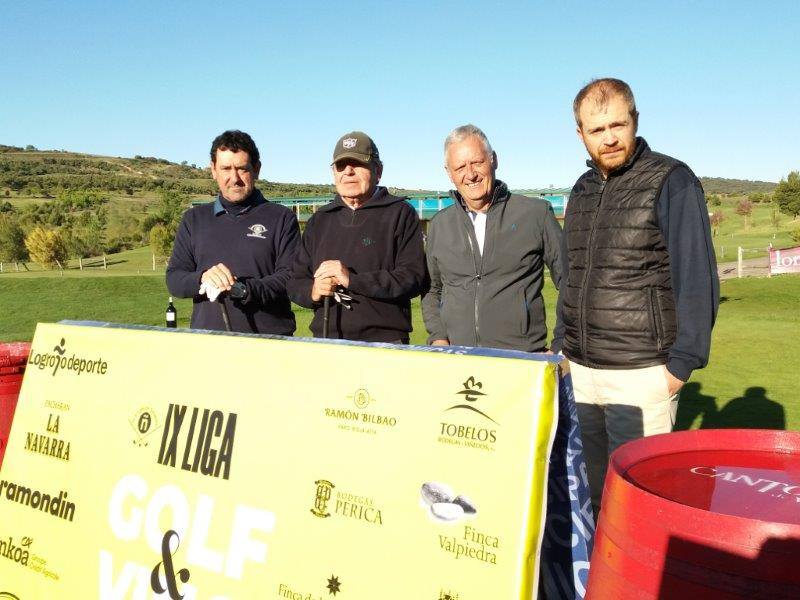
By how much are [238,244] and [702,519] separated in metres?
3.34

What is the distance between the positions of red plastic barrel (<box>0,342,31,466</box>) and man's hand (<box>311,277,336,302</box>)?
1.47 m

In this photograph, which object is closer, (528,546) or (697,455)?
(697,455)

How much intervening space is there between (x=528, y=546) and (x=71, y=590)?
6.05 feet

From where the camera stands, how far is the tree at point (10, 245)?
58281 mm

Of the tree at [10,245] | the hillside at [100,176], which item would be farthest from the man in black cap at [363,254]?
the hillside at [100,176]

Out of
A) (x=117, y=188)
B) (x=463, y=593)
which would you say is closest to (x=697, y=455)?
(x=463, y=593)

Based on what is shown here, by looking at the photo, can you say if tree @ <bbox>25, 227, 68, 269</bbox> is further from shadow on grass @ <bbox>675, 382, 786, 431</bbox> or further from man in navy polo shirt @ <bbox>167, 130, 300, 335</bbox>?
man in navy polo shirt @ <bbox>167, 130, 300, 335</bbox>

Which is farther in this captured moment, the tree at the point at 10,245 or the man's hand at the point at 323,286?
the tree at the point at 10,245

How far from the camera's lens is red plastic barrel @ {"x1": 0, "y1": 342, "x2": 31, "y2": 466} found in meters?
3.39

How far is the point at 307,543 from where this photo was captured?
216 centimetres

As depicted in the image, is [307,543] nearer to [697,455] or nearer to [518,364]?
[518,364]

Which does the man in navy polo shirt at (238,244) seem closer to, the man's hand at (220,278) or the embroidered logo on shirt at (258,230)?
the embroidered logo on shirt at (258,230)

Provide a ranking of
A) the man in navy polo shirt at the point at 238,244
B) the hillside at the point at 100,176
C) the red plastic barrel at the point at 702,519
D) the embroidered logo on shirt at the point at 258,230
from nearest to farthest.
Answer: the red plastic barrel at the point at 702,519 < the man in navy polo shirt at the point at 238,244 < the embroidered logo on shirt at the point at 258,230 < the hillside at the point at 100,176

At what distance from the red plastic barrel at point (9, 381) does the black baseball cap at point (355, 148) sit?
1.86 meters
